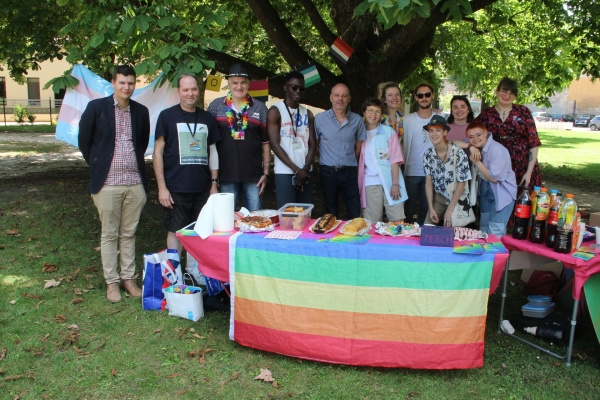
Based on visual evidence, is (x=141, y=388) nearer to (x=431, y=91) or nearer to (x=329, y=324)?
(x=329, y=324)

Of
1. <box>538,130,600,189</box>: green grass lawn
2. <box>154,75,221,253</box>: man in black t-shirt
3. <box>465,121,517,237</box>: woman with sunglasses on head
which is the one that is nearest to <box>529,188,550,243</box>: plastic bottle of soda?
<box>465,121,517,237</box>: woman with sunglasses on head

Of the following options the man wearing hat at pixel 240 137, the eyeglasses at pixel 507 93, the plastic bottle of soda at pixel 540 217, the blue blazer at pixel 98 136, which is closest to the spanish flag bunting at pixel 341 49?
the man wearing hat at pixel 240 137

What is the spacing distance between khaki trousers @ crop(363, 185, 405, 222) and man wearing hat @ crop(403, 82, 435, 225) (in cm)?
39

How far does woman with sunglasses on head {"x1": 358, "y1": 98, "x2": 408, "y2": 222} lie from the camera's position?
454 centimetres

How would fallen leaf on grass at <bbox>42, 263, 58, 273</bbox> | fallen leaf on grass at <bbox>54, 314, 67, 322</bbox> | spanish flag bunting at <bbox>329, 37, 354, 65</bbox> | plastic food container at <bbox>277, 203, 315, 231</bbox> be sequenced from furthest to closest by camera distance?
spanish flag bunting at <bbox>329, 37, 354, 65</bbox> → fallen leaf on grass at <bbox>42, 263, 58, 273</bbox> → fallen leaf on grass at <bbox>54, 314, 67, 322</bbox> → plastic food container at <bbox>277, 203, 315, 231</bbox>

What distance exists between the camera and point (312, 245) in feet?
11.3

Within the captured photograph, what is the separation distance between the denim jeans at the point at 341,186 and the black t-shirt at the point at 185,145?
3.58 feet

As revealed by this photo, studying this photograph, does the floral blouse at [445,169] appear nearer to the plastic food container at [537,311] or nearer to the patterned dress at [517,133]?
the patterned dress at [517,133]

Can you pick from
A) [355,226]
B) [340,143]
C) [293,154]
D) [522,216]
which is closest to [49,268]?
[293,154]

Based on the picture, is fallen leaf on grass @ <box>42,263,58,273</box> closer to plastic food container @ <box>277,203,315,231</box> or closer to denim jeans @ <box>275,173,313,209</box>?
denim jeans @ <box>275,173,313,209</box>

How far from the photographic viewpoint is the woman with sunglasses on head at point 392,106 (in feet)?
15.9

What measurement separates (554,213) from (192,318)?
9.28ft

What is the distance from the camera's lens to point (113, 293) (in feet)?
14.8

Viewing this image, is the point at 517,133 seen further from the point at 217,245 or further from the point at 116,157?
the point at 116,157
